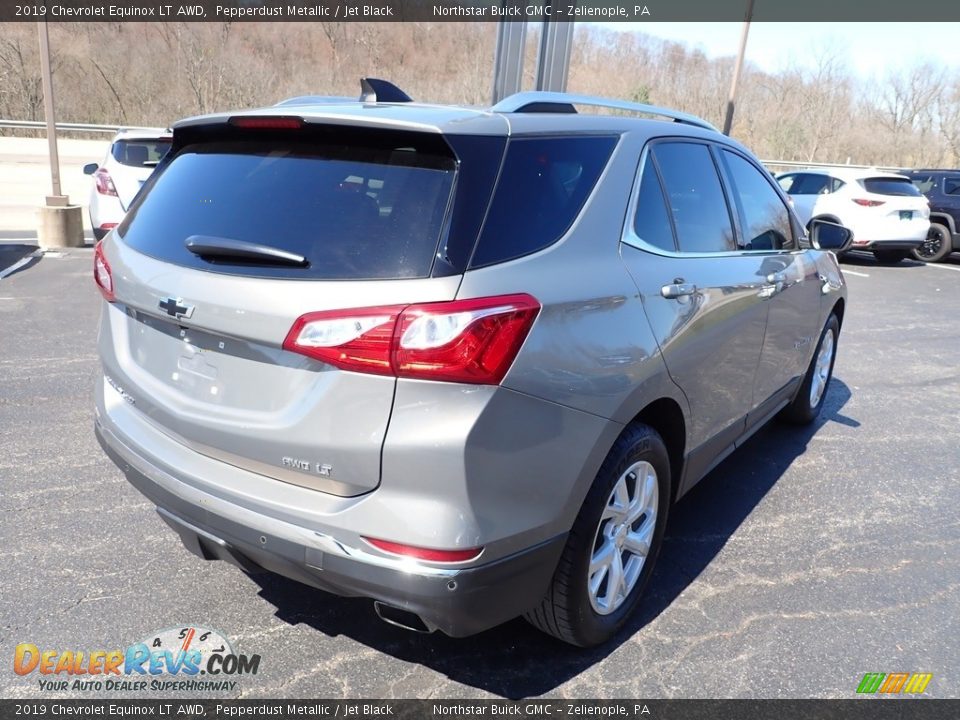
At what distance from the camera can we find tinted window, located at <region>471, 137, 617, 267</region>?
6.60ft

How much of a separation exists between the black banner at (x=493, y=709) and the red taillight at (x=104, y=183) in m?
8.35

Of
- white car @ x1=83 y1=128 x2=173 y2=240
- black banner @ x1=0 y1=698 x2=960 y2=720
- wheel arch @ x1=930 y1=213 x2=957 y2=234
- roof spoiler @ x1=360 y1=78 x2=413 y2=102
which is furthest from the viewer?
wheel arch @ x1=930 y1=213 x2=957 y2=234

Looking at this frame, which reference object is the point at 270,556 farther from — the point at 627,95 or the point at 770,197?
the point at 627,95

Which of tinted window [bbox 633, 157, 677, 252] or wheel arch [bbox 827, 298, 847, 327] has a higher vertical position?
tinted window [bbox 633, 157, 677, 252]

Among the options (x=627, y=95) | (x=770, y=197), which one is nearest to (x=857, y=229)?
(x=770, y=197)

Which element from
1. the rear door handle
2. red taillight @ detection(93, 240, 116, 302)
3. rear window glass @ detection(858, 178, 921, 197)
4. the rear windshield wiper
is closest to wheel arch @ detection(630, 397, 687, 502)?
the rear door handle

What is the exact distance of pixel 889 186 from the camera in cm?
1368

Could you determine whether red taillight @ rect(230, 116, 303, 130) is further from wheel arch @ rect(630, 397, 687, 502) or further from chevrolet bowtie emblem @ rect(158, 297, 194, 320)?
wheel arch @ rect(630, 397, 687, 502)

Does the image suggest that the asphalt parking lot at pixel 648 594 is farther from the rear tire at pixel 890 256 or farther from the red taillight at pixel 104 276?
the rear tire at pixel 890 256

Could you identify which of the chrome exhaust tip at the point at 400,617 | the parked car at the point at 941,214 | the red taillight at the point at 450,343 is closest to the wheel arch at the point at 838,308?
the red taillight at the point at 450,343

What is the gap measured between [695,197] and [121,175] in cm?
846

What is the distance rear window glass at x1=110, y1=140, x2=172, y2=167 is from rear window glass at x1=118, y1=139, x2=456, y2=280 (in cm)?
816

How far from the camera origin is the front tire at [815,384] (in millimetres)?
4793

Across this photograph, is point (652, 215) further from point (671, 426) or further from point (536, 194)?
point (671, 426)
